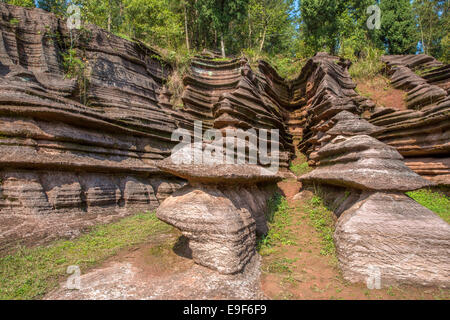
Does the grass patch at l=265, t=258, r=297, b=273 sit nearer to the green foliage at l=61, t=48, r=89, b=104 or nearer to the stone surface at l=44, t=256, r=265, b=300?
the stone surface at l=44, t=256, r=265, b=300

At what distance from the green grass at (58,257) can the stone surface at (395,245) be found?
382 cm

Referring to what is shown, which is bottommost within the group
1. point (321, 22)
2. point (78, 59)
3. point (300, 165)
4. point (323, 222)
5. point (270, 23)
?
point (323, 222)

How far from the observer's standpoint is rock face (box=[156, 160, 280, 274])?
3.11 metres

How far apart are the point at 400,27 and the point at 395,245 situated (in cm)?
2612

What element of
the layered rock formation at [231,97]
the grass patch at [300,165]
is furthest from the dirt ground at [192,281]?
the grass patch at [300,165]

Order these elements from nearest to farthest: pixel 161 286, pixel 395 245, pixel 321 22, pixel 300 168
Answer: pixel 161 286 < pixel 395 245 < pixel 300 168 < pixel 321 22

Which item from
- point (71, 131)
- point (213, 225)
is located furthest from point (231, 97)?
point (213, 225)

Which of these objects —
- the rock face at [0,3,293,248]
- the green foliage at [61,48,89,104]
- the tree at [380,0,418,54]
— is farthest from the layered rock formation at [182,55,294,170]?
the tree at [380,0,418,54]

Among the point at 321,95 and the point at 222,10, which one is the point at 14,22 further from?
the point at 321,95

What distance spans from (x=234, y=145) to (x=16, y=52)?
8.11m

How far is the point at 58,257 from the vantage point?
3.48 metres

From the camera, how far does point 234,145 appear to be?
671 cm
